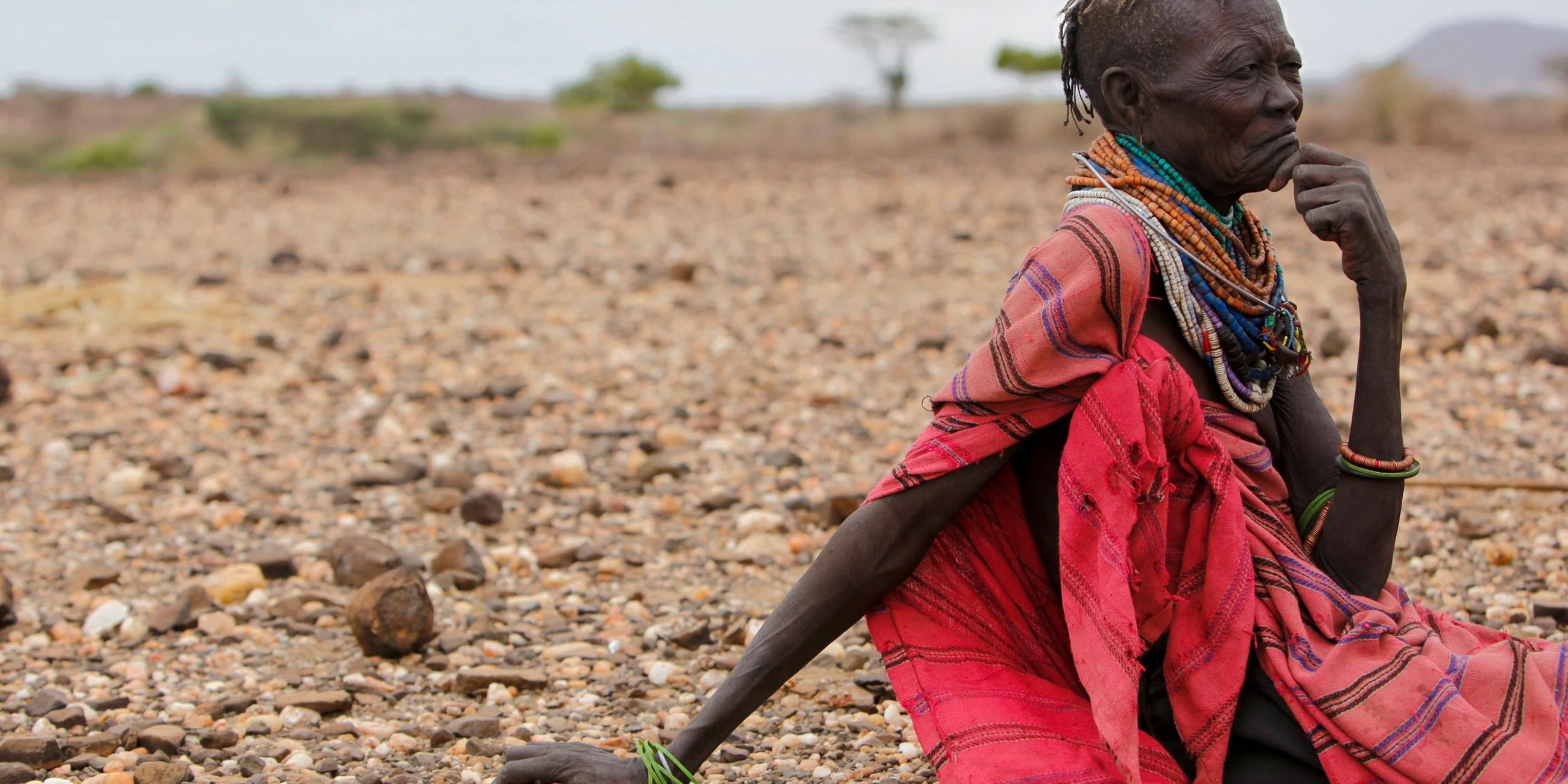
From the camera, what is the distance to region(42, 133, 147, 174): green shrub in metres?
21.5

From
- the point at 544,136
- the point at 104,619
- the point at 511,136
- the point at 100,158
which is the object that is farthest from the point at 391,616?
the point at 511,136

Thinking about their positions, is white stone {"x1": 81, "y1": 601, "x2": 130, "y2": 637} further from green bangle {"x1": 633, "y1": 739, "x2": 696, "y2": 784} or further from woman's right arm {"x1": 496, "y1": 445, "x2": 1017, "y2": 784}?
green bangle {"x1": 633, "y1": 739, "x2": 696, "y2": 784}

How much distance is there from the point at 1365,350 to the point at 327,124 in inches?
999

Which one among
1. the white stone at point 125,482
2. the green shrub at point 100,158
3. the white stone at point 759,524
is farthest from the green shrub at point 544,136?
the white stone at point 759,524

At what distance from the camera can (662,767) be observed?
7.80 ft

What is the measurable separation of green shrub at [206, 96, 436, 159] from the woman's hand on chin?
21.4 meters

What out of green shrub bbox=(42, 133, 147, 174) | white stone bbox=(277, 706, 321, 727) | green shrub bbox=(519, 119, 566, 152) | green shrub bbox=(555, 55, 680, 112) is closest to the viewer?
white stone bbox=(277, 706, 321, 727)

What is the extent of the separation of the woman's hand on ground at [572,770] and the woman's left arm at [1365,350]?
1.29 m

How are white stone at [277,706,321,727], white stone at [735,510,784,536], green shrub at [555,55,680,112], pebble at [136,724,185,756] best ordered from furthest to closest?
1. green shrub at [555,55,680,112]
2. white stone at [735,510,784,536]
3. white stone at [277,706,321,727]
4. pebble at [136,724,185,756]

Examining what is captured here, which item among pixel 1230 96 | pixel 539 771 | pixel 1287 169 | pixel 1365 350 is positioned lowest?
pixel 539 771

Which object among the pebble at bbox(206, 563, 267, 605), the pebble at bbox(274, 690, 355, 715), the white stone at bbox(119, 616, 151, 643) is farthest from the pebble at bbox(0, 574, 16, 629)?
the pebble at bbox(274, 690, 355, 715)

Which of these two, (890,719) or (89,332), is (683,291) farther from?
(890,719)

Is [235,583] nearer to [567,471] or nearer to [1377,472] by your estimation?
[567,471]

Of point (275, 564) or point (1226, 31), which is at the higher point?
point (1226, 31)
